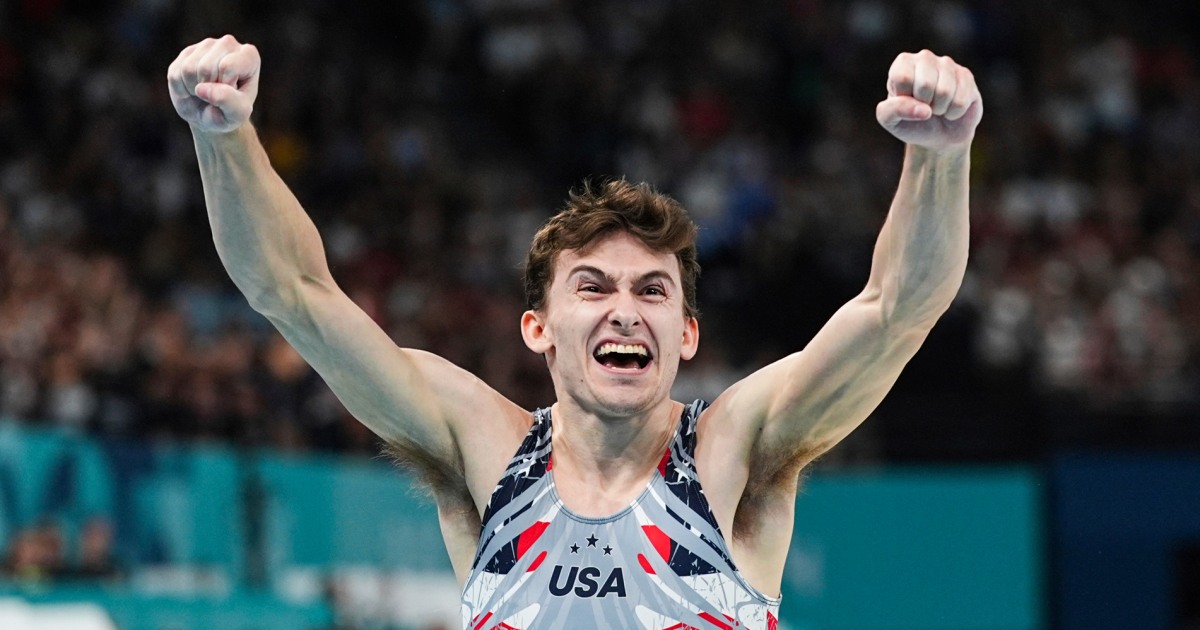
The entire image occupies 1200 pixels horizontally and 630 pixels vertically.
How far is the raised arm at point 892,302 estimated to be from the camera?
454 centimetres

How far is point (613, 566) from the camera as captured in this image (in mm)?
5109

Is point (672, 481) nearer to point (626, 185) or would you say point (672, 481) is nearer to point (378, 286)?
point (626, 185)

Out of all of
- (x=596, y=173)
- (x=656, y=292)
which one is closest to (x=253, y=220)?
(x=656, y=292)

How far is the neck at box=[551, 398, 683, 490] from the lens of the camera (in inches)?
212

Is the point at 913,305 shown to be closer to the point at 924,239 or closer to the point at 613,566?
the point at 924,239

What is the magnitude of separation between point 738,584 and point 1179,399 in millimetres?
14231

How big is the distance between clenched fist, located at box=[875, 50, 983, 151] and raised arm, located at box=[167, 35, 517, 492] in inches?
70.8

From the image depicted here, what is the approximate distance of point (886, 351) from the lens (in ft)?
16.4

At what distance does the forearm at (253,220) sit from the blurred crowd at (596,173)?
936 cm

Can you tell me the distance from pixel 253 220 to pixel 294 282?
0.87ft

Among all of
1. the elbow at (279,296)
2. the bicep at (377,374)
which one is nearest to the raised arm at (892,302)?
the bicep at (377,374)

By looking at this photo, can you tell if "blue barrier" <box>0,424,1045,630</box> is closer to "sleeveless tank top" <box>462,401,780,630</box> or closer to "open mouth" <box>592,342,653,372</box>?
"sleeveless tank top" <box>462,401,780,630</box>

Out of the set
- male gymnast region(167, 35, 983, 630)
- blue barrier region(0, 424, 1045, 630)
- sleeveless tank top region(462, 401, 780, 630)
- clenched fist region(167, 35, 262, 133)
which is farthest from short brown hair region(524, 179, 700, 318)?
blue barrier region(0, 424, 1045, 630)

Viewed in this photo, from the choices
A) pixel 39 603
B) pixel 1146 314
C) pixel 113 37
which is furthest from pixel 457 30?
pixel 39 603
